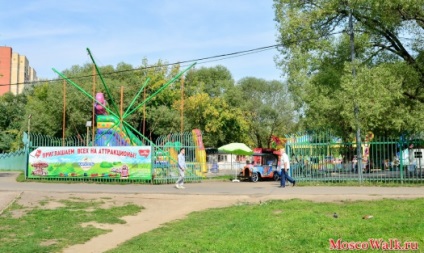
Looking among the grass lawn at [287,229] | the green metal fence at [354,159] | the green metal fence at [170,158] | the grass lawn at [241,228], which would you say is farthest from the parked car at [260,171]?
the grass lawn at [287,229]

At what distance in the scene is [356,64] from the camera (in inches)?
792

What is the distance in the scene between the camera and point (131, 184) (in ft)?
69.3

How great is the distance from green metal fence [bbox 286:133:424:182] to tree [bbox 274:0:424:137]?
0.81 m

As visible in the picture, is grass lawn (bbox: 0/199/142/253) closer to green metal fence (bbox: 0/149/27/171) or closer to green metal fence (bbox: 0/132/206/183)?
green metal fence (bbox: 0/132/206/183)

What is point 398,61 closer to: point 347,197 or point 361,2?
point 361,2

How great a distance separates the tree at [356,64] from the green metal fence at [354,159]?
807 millimetres

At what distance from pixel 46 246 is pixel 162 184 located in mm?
12673

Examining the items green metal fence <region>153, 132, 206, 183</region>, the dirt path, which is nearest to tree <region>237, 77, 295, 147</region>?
green metal fence <region>153, 132, 206, 183</region>

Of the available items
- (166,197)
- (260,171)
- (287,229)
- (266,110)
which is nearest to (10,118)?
(266,110)

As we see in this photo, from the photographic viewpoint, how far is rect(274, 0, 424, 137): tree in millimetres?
19438

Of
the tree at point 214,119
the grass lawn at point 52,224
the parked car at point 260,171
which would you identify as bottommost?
the grass lawn at point 52,224

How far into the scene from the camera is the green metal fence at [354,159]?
63.7 feet

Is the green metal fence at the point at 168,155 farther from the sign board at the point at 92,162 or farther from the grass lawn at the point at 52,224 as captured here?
the grass lawn at the point at 52,224

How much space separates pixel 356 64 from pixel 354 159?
14.1 feet
